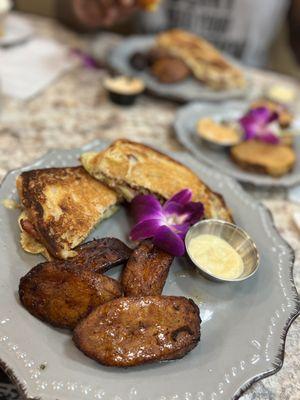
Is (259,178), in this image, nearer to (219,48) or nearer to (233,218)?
(233,218)

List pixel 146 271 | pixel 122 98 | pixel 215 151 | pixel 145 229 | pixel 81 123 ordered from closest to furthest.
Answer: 1. pixel 146 271
2. pixel 145 229
3. pixel 215 151
4. pixel 81 123
5. pixel 122 98

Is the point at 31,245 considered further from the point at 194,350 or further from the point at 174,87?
the point at 174,87

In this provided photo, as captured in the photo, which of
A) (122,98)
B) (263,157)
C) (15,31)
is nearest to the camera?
(263,157)

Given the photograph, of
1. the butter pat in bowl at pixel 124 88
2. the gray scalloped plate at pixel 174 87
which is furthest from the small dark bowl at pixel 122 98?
the gray scalloped plate at pixel 174 87

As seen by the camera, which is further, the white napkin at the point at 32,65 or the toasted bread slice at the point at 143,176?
the white napkin at the point at 32,65

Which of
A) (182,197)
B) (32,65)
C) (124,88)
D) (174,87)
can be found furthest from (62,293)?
(32,65)

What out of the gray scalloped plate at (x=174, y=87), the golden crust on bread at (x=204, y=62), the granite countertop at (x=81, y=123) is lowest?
the granite countertop at (x=81, y=123)

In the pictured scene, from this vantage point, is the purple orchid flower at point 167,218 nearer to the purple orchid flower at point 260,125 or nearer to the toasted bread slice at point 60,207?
the toasted bread slice at point 60,207
